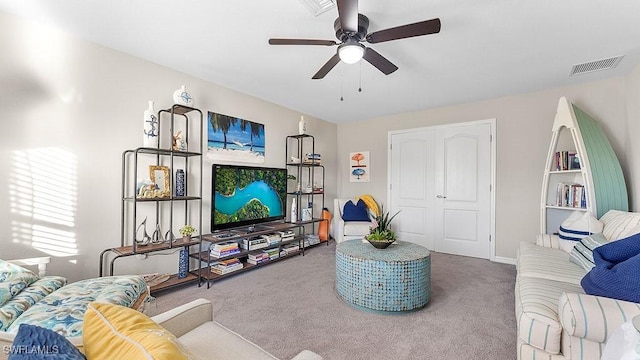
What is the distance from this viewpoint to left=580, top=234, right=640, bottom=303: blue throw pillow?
1267 millimetres

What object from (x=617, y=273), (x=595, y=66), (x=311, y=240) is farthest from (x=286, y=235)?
(x=595, y=66)

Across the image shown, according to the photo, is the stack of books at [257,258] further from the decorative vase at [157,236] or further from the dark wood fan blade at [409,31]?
the dark wood fan blade at [409,31]

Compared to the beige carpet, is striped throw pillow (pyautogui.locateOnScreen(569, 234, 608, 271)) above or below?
above

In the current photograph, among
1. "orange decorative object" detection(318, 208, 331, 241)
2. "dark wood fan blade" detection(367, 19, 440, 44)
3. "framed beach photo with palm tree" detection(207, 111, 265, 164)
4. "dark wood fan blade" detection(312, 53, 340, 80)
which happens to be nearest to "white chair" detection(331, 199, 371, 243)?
"orange decorative object" detection(318, 208, 331, 241)

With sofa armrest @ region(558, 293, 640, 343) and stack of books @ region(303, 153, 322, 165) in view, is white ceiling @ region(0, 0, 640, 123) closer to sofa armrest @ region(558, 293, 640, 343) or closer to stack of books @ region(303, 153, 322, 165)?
stack of books @ region(303, 153, 322, 165)

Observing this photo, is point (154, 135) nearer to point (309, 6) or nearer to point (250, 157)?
point (250, 157)

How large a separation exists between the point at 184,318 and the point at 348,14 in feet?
6.04

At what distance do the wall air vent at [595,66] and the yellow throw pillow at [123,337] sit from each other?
4003mm

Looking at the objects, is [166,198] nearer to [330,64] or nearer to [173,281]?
[173,281]

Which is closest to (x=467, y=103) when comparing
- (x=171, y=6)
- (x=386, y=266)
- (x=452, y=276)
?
(x=452, y=276)

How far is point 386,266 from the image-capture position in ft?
7.08

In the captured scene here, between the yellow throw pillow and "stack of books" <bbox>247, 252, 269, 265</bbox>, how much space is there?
2552 mm

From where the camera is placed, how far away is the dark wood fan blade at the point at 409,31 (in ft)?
5.25

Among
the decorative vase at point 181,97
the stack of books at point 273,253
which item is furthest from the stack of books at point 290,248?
the decorative vase at point 181,97
